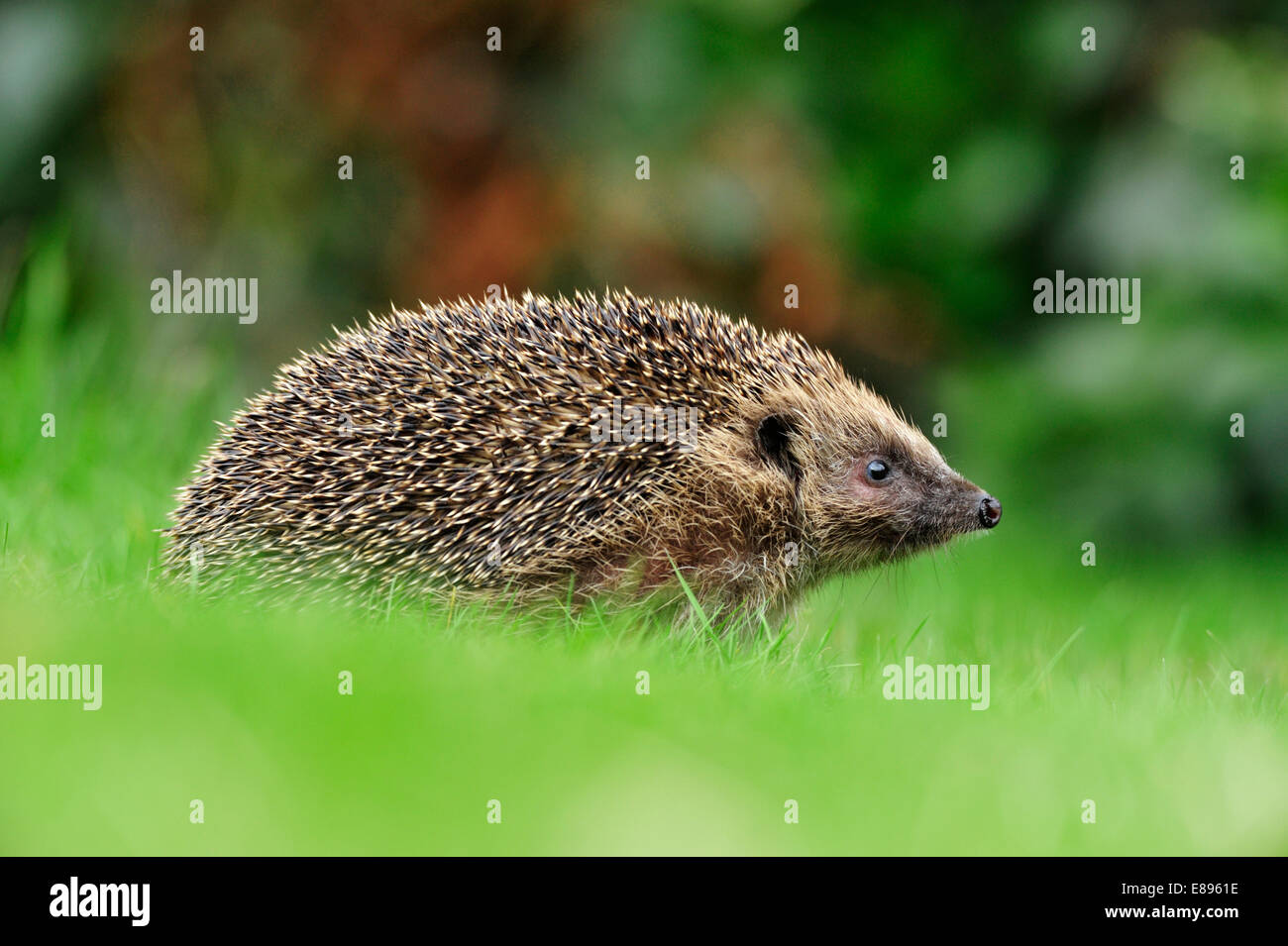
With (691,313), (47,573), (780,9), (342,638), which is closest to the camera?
(342,638)

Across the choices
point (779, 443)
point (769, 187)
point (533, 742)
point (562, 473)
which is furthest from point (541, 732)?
point (769, 187)

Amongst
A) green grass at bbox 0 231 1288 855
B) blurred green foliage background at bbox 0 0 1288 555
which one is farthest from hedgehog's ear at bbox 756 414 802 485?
blurred green foliage background at bbox 0 0 1288 555

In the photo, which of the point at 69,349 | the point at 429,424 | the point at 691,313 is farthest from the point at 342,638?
the point at 69,349

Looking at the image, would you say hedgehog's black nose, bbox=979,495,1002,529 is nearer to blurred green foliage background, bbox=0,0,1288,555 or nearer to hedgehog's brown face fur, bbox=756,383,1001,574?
hedgehog's brown face fur, bbox=756,383,1001,574

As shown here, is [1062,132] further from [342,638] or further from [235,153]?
[342,638]

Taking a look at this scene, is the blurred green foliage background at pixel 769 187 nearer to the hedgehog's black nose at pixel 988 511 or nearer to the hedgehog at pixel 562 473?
the hedgehog at pixel 562 473

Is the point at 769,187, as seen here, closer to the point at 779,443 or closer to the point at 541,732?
the point at 779,443

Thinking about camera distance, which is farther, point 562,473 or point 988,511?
point 988,511
